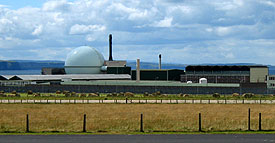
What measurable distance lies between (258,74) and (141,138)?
10229 cm

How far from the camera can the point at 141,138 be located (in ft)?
96.8

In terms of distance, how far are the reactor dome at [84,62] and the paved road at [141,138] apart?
136513 mm

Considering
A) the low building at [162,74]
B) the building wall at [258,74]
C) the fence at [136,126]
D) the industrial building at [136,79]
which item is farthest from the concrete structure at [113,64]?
the fence at [136,126]

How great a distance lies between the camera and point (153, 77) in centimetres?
15125

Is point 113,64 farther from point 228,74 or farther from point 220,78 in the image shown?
point 228,74

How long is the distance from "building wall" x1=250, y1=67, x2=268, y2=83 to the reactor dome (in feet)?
214

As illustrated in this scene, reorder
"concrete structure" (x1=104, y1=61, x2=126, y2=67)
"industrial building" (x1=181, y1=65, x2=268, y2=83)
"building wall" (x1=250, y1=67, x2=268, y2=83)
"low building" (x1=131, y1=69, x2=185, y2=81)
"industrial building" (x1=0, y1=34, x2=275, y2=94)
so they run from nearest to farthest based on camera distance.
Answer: "industrial building" (x1=0, y1=34, x2=275, y2=94), "building wall" (x1=250, y1=67, x2=268, y2=83), "industrial building" (x1=181, y1=65, x2=268, y2=83), "low building" (x1=131, y1=69, x2=185, y2=81), "concrete structure" (x1=104, y1=61, x2=126, y2=67)

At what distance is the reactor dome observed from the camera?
6550 inches

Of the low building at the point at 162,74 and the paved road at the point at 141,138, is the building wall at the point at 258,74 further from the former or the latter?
the paved road at the point at 141,138

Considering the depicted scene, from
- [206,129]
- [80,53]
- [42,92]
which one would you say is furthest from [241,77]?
[206,129]

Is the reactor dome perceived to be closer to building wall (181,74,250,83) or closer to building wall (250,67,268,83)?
building wall (181,74,250,83)

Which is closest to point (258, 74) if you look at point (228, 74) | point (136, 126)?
point (228, 74)

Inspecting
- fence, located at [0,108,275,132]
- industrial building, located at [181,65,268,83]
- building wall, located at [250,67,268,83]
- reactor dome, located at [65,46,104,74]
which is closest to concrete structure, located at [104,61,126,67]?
reactor dome, located at [65,46,104,74]

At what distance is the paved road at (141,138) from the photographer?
2819 centimetres
